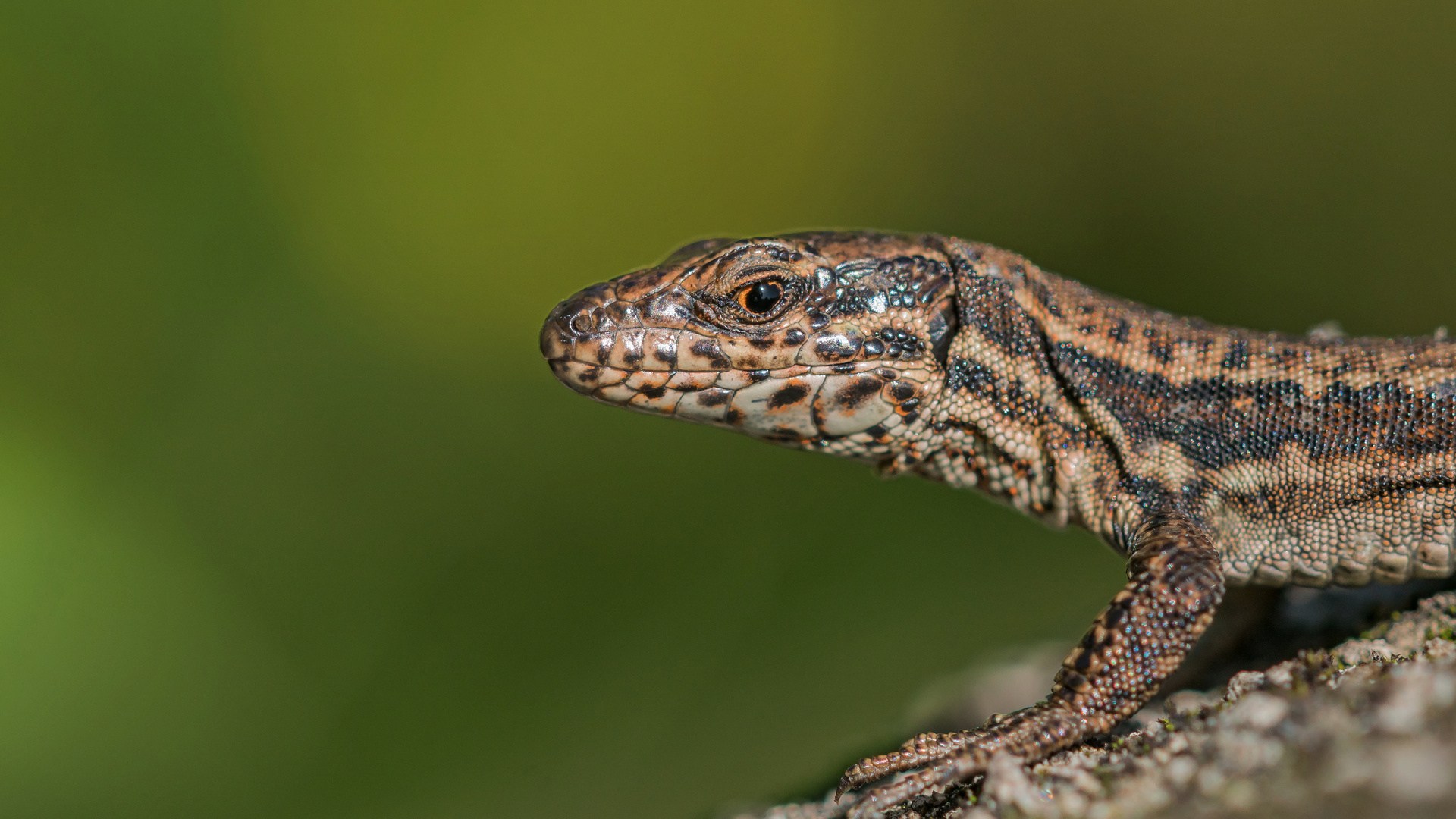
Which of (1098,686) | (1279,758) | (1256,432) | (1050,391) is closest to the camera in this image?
(1279,758)

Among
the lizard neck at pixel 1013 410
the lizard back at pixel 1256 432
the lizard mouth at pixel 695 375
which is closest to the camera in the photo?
the lizard back at pixel 1256 432

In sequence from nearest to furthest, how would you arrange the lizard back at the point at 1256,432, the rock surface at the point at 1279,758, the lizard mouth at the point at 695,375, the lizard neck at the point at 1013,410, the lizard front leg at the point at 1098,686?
the rock surface at the point at 1279,758 < the lizard front leg at the point at 1098,686 < the lizard back at the point at 1256,432 < the lizard mouth at the point at 695,375 < the lizard neck at the point at 1013,410

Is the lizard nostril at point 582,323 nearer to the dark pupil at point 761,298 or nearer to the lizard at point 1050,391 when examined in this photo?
the lizard at point 1050,391

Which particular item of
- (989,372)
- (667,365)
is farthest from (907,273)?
(667,365)

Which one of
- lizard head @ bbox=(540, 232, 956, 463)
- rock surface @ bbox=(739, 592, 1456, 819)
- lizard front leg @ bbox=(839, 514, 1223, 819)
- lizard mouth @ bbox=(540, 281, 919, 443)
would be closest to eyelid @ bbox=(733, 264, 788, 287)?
lizard head @ bbox=(540, 232, 956, 463)

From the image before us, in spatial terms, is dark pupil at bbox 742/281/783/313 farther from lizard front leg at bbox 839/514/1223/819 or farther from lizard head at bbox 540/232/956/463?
lizard front leg at bbox 839/514/1223/819

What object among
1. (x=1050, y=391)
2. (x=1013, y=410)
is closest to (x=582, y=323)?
(x=1013, y=410)

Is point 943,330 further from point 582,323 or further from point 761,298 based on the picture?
point 582,323

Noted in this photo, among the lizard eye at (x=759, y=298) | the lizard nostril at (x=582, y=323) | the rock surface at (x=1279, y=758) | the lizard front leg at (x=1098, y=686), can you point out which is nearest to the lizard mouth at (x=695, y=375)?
the lizard nostril at (x=582, y=323)
